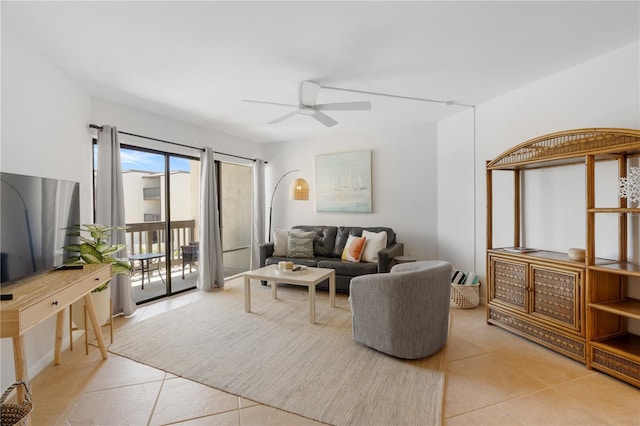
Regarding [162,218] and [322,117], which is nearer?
[322,117]

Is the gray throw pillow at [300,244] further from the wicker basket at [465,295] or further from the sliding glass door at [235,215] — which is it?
the wicker basket at [465,295]

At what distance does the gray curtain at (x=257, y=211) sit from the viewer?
563 centimetres

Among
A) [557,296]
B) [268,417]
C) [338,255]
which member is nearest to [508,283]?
[557,296]

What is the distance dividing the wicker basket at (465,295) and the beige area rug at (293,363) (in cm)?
124

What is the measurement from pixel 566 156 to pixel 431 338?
5.92 ft

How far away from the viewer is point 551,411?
1.83 metres

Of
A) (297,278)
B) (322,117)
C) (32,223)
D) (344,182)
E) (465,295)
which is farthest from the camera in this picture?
(344,182)

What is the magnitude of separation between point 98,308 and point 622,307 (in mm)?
4228

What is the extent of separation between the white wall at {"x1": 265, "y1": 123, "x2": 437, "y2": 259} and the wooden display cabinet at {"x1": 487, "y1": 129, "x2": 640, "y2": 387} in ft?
5.53

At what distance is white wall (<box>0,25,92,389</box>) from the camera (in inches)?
82.1

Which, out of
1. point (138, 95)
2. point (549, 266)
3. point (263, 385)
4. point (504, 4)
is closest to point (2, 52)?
point (138, 95)

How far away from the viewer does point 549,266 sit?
8.43 feet

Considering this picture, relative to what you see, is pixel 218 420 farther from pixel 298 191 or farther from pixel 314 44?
pixel 298 191

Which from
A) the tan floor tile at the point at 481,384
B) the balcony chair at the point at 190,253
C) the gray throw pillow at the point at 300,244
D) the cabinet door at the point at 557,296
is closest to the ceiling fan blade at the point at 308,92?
the gray throw pillow at the point at 300,244
